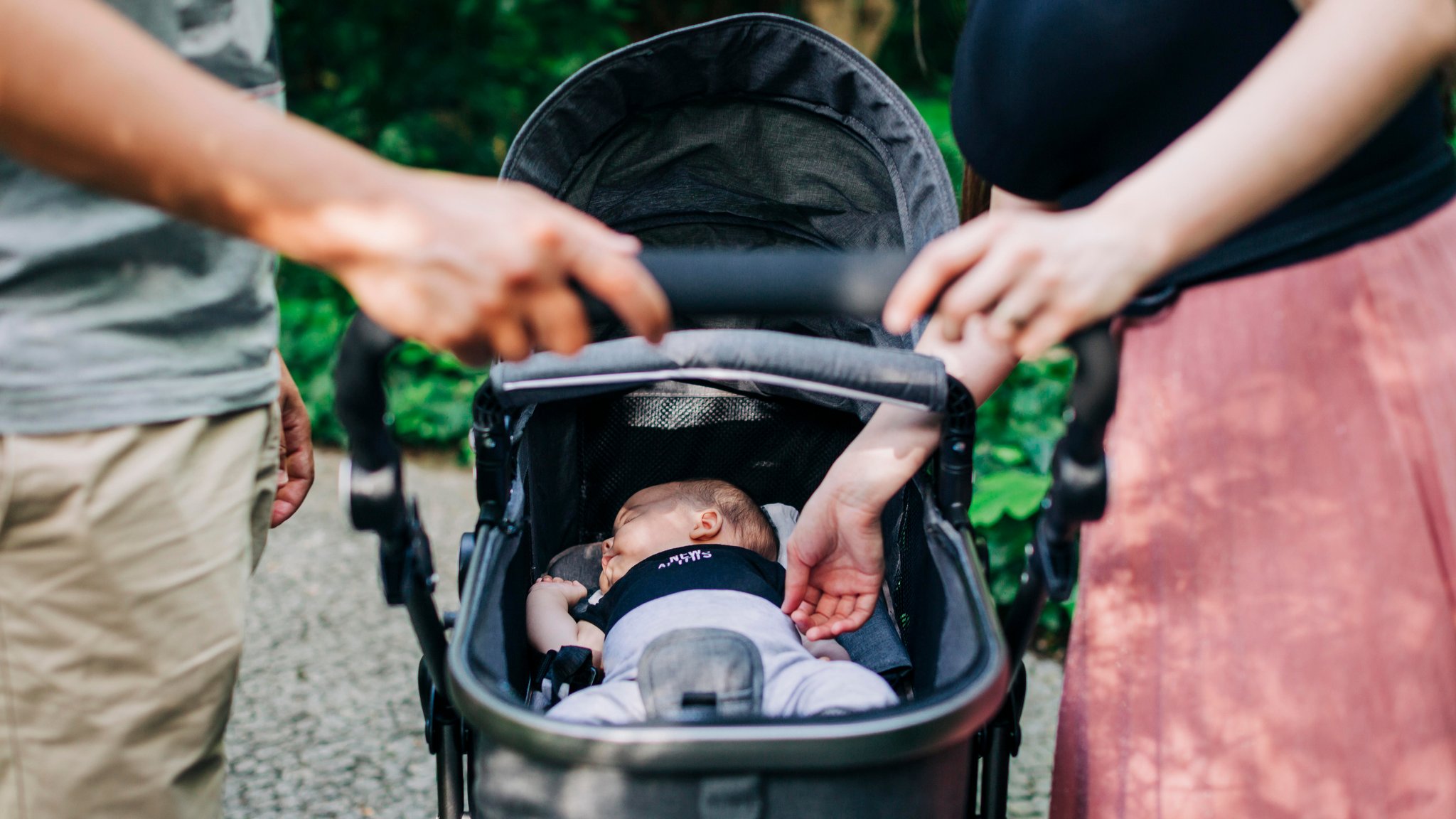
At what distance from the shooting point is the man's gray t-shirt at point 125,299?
0.93 meters

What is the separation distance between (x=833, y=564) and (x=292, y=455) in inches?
32.5

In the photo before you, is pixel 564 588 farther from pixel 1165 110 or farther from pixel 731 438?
pixel 1165 110

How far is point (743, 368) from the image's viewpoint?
1.45 m

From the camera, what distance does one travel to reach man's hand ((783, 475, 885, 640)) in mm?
1543

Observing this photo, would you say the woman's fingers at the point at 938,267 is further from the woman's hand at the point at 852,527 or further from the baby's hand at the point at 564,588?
the baby's hand at the point at 564,588

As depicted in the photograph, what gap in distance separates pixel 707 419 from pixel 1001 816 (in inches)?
47.2

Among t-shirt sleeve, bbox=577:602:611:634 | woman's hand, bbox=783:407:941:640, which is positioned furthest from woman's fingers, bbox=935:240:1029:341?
t-shirt sleeve, bbox=577:602:611:634

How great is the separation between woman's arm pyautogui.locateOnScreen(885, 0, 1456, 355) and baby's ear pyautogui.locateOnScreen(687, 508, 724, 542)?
52.0 inches

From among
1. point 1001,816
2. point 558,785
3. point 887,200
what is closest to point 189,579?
point 558,785

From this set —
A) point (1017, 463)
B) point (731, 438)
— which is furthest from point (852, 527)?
point (1017, 463)

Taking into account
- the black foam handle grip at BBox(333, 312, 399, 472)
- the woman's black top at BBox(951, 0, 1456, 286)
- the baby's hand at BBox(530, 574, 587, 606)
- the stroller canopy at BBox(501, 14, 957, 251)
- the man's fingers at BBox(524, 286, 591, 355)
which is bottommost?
the baby's hand at BBox(530, 574, 587, 606)

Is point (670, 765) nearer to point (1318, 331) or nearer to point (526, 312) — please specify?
point (526, 312)

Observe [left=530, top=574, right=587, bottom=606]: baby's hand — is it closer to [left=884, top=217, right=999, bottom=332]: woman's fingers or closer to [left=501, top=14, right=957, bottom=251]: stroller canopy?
[left=501, top=14, right=957, bottom=251]: stroller canopy

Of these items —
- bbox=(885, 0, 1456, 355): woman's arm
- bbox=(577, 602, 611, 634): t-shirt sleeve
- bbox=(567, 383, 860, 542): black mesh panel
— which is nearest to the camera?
bbox=(885, 0, 1456, 355): woman's arm
